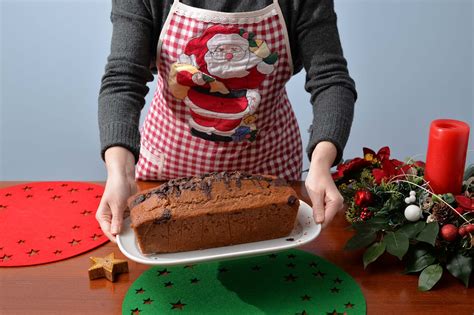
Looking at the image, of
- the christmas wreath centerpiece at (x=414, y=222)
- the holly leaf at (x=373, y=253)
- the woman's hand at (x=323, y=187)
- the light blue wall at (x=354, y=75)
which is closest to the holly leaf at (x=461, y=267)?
the christmas wreath centerpiece at (x=414, y=222)

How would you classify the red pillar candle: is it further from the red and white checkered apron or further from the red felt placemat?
the red felt placemat

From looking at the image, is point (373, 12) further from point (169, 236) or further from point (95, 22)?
point (169, 236)

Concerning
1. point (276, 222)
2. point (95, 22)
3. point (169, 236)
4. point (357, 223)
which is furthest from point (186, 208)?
point (95, 22)

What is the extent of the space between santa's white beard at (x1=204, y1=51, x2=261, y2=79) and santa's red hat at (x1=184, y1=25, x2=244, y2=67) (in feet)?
0.05

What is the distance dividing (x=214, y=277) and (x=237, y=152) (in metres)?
0.47

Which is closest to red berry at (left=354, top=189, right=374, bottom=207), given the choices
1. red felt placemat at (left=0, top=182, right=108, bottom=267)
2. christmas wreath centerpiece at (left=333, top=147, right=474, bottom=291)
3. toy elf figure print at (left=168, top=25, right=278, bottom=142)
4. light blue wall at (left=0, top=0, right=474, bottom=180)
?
christmas wreath centerpiece at (left=333, top=147, right=474, bottom=291)

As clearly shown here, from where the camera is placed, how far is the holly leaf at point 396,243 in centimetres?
104

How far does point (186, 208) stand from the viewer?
1010 millimetres

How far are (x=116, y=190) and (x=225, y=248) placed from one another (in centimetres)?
23

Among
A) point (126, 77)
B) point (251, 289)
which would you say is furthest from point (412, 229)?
point (126, 77)

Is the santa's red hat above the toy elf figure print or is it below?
above

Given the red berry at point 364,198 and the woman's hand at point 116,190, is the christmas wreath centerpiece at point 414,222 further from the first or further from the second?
the woman's hand at point 116,190

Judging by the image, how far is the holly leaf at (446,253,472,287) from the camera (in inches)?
40.1

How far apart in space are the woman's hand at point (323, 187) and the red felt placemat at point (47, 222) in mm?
425
